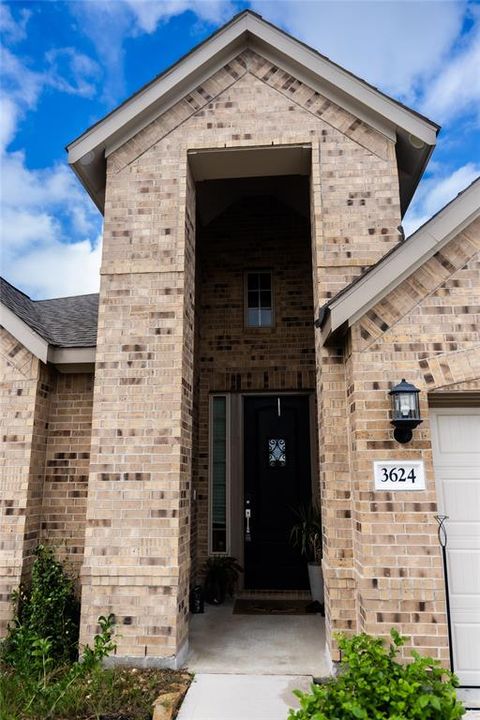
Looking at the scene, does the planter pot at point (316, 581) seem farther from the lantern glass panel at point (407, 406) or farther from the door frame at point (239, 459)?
the lantern glass panel at point (407, 406)

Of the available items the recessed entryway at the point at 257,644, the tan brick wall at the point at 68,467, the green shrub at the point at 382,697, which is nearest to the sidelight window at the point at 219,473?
the recessed entryway at the point at 257,644

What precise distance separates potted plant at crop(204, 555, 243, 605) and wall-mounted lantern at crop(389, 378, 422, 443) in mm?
3662

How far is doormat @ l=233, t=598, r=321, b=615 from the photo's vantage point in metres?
5.70

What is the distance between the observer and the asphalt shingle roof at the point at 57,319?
17.8ft

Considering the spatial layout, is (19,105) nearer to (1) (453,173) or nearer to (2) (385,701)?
(2) (385,701)

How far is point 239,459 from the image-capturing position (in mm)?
6824

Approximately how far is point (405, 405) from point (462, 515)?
1.10 meters

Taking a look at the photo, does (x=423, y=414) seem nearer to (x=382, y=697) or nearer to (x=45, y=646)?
(x=382, y=697)

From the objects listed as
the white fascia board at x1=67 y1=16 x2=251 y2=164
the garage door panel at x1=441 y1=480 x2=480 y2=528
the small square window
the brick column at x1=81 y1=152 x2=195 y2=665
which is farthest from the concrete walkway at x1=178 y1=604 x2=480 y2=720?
the white fascia board at x1=67 y1=16 x2=251 y2=164

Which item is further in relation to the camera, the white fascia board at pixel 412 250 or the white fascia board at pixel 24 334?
the white fascia board at pixel 24 334

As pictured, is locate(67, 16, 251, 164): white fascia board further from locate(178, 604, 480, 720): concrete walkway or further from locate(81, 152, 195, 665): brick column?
locate(178, 604, 480, 720): concrete walkway

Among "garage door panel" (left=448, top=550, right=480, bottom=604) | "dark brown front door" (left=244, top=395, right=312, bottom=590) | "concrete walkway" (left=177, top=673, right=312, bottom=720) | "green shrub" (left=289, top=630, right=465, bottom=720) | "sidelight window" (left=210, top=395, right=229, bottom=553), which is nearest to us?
"green shrub" (left=289, top=630, right=465, bottom=720)

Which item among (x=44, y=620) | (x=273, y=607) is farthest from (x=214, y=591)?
(x=44, y=620)

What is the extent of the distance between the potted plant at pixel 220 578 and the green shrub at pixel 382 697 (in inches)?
136
